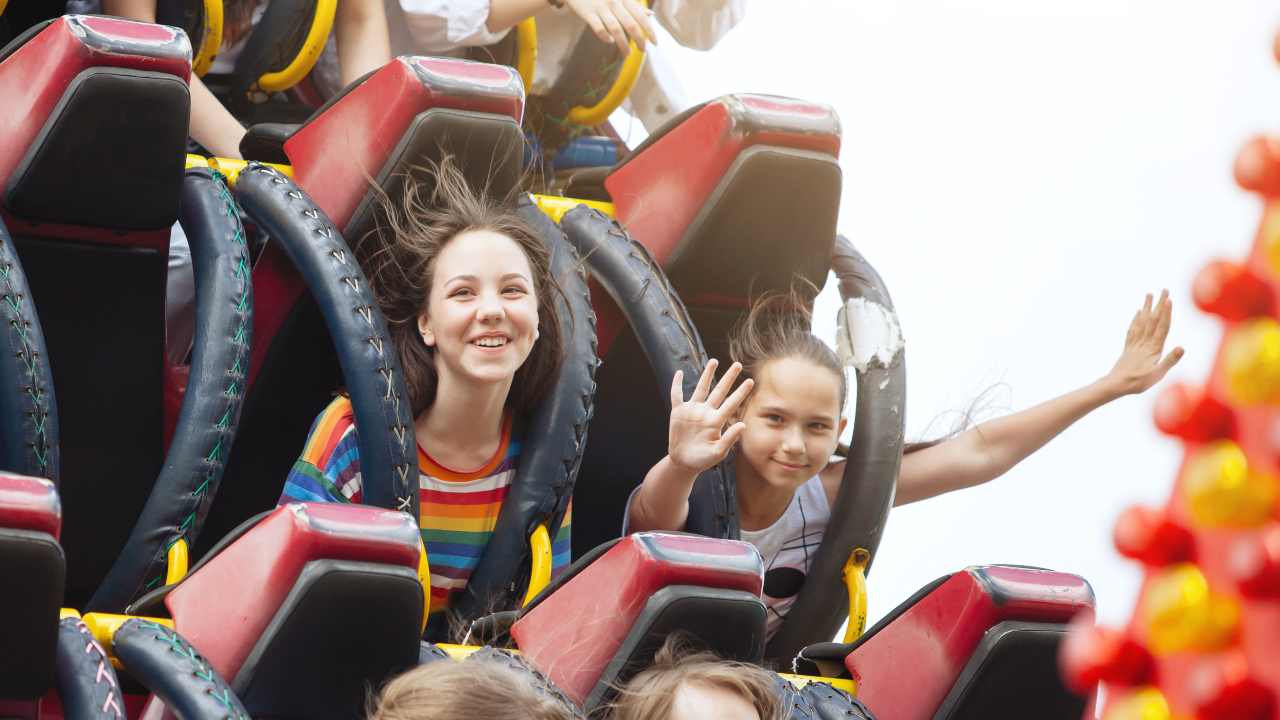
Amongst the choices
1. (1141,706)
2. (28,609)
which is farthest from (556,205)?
(1141,706)

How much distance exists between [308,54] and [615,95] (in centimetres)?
32

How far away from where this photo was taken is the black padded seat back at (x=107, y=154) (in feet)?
3.53

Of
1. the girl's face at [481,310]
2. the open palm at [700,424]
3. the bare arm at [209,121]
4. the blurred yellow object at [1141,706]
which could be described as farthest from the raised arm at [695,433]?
the blurred yellow object at [1141,706]

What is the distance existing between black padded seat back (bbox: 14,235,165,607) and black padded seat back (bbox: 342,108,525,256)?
0.14 m

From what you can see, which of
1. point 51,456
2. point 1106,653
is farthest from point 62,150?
point 1106,653

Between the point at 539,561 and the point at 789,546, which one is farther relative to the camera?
the point at 789,546

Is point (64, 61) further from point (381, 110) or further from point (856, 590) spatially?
point (856, 590)

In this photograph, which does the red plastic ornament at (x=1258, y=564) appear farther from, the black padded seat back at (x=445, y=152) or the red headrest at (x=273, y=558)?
the black padded seat back at (x=445, y=152)

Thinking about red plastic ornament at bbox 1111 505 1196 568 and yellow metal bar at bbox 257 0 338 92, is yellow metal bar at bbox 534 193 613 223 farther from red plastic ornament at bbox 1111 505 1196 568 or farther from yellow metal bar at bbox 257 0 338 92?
red plastic ornament at bbox 1111 505 1196 568

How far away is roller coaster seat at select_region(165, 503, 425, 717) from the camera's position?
34.1 inches

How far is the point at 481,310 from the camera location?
1.21 meters

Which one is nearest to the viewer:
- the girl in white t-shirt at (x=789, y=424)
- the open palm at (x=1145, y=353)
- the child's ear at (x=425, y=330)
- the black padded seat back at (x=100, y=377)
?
the black padded seat back at (x=100, y=377)

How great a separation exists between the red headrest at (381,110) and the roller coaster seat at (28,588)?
1.55 ft

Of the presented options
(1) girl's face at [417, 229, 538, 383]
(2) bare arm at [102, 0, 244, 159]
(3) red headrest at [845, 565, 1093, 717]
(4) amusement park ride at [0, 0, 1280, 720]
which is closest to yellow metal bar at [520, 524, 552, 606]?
(4) amusement park ride at [0, 0, 1280, 720]
